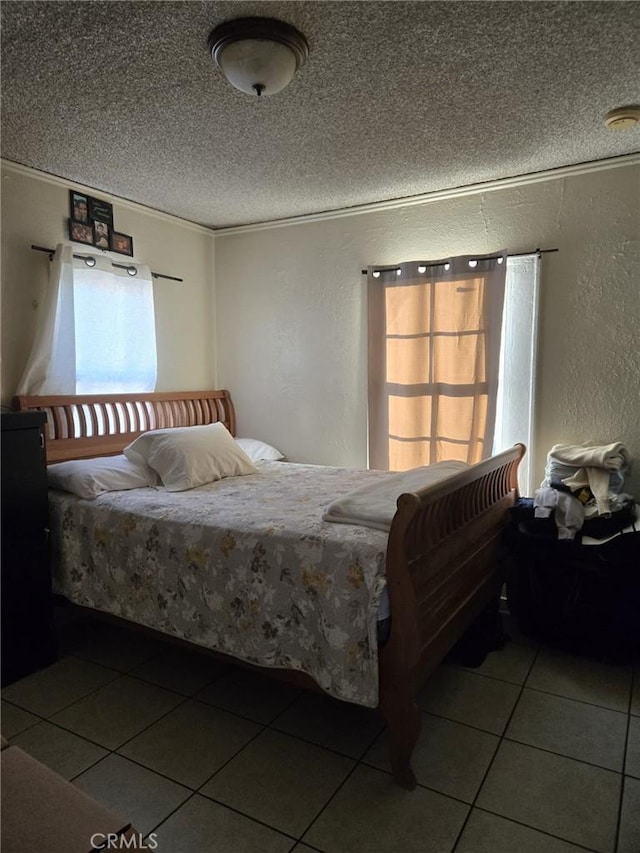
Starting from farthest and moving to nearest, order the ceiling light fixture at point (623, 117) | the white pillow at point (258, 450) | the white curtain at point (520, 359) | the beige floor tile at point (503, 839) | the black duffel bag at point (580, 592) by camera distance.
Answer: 1. the white pillow at point (258, 450)
2. the white curtain at point (520, 359)
3. the black duffel bag at point (580, 592)
4. the ceiling light fixture at point (623, 117)
5. the beige floor tile at point (503, 839)

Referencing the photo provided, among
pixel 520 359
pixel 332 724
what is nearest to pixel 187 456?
pixel 332 724

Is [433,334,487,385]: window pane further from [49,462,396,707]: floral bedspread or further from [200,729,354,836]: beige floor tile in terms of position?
[200,729,354,836]: beige floor tile

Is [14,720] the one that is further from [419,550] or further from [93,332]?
[93,332]

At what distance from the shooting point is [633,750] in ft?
6.12

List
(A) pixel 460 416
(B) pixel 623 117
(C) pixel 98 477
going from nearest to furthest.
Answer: (B) pixel 623 117
(C) pixel 98 477
(A) pixel 460 416

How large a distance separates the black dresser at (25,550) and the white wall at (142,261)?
780mm

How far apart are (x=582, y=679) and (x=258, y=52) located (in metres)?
2.81

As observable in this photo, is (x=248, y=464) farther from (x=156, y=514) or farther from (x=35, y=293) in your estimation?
(x=35, y=293)

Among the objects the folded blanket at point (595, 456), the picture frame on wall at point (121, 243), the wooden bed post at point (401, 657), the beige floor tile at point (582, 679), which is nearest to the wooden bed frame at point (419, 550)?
the wooden bed post at point (401, 657)

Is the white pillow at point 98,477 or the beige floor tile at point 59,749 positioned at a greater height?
the white pillow at point 98,477

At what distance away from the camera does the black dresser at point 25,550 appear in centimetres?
227

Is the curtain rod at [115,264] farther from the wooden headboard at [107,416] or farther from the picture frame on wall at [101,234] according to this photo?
the wooden headboard at [107,416]

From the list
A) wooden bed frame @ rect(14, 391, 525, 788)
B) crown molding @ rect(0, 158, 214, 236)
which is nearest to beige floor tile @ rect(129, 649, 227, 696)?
wooden bed frame @ rect(14, 391, 525, 788)

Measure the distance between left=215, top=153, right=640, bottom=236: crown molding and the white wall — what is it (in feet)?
1.44
